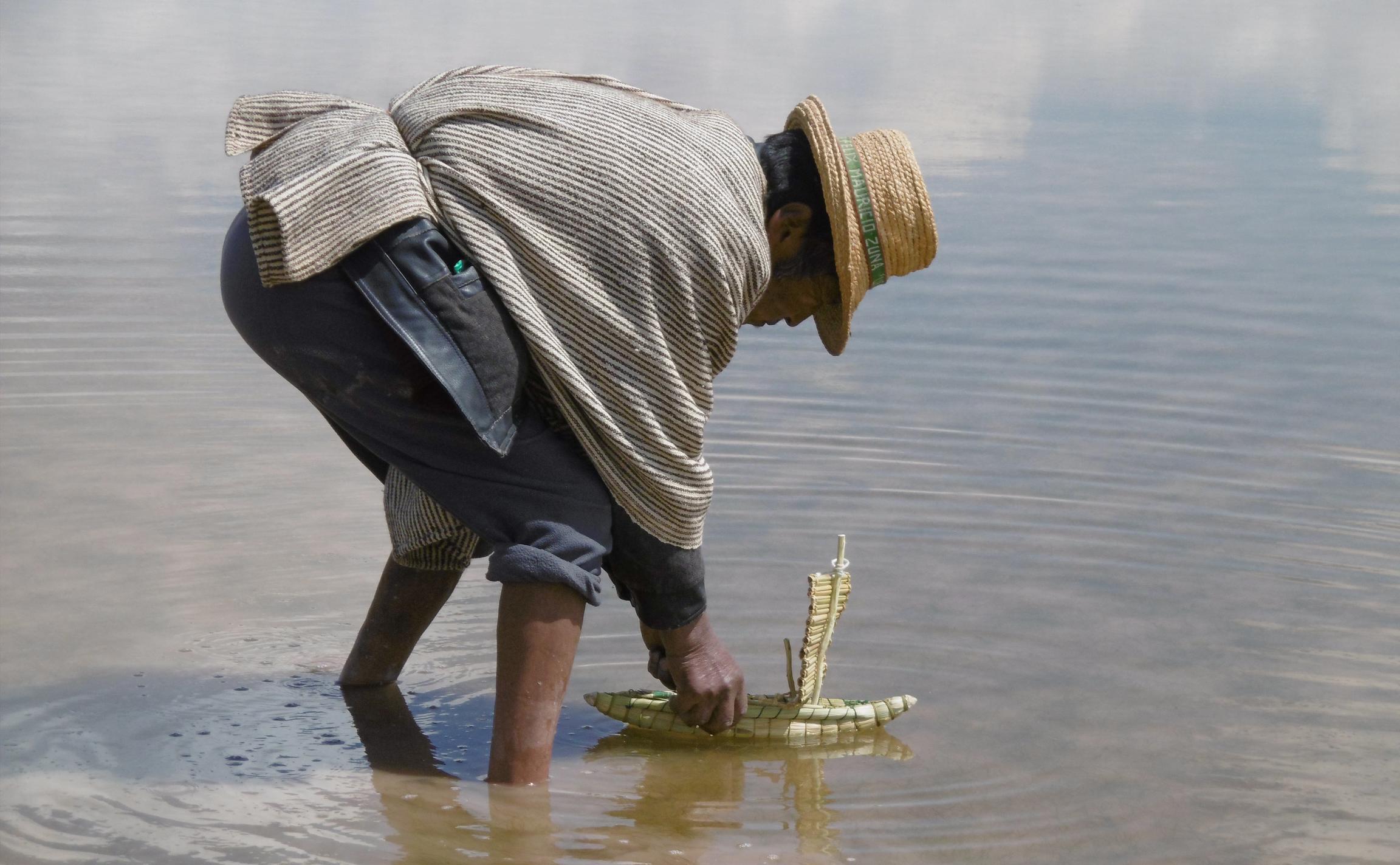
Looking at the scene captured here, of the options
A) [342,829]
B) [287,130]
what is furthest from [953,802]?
[287,130]

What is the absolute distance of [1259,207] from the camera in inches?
377

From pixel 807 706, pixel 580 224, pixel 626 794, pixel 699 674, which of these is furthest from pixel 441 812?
pixel 580 224

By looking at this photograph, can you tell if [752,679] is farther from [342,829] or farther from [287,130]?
[287,130]

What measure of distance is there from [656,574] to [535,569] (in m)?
0.30

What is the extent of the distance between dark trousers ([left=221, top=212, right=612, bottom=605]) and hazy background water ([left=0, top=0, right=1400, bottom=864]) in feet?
1.79

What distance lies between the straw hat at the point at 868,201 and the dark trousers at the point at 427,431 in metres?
0.64

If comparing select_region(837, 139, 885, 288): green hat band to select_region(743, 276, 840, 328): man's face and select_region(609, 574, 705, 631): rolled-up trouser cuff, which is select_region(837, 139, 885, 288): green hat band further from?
select_region(609, 574, 705, 631): rolled-up trouser cuff

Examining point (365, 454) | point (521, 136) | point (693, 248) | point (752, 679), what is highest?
point (521, 136)

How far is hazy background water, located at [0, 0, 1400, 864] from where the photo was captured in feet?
10.5

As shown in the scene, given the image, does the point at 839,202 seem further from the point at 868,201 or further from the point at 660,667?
the point at 660,667

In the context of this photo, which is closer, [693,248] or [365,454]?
[693,248]

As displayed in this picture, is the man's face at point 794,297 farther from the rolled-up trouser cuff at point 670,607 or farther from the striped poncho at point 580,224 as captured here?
the rolled-up trouser cuff at point 670,607

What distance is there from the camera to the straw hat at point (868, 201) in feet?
9.82

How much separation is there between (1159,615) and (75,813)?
2798 millimetres
